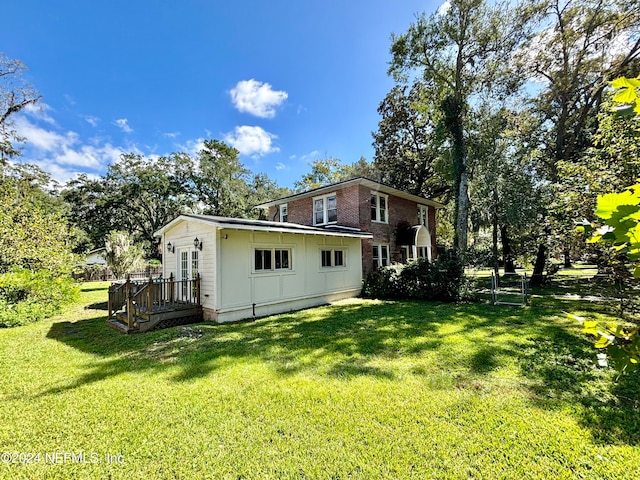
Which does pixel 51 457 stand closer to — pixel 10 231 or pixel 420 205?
pixel 10 231

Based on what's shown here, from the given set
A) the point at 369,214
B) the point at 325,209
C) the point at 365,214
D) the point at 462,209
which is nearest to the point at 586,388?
the point at 462,209

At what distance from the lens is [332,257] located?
13.1 metres

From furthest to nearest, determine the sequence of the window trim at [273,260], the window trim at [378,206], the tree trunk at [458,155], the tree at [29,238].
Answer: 1. the window trim at [378,206]
2. the tree trunk at [458,155]
3. the tree at [29,238]
4. the window trim at [273,260]

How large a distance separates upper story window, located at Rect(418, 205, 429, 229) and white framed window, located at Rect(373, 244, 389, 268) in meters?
4.43

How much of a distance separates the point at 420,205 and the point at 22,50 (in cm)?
2456

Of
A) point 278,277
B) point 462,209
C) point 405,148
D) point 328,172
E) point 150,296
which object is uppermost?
point 328,172

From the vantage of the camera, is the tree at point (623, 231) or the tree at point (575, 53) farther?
the tree at point (575, 53)

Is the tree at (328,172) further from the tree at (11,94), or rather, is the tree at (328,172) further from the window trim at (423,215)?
the tree at (11,94)

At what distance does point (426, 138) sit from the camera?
73.0ft

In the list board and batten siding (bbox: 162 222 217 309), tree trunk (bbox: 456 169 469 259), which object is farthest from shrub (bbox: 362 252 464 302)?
board and batten siding (bbox: 162 222 217 309)

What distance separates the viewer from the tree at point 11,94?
15.9 meters

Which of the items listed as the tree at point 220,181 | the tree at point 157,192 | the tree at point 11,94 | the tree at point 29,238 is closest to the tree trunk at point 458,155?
the tree at point 29,238

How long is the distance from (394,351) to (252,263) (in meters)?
5.60

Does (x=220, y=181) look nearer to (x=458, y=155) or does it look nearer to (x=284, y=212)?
(x=284, y=212)
